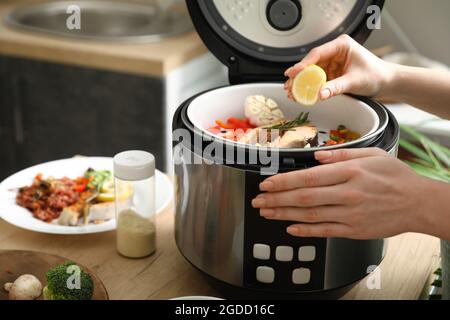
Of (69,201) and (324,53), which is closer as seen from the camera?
(324,53)

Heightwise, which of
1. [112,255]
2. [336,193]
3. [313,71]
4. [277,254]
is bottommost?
[112,255]

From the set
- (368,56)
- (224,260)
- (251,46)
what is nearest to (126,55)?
(251,46)

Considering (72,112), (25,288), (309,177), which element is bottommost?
(72,112)

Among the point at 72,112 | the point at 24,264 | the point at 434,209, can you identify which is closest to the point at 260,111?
the point at 434,209

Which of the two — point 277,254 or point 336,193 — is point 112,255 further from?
point 336,193

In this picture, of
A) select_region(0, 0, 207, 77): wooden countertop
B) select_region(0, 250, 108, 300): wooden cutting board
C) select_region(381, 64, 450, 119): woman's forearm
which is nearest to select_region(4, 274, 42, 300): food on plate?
select_region(0, 250, 108, 300): wooden cutting board

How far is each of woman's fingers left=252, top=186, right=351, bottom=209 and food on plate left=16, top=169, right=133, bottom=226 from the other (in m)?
0.46

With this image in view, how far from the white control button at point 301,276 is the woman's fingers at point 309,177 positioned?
151 mm

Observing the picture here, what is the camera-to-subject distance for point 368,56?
3.76ft

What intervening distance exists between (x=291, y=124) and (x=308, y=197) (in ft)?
0.91

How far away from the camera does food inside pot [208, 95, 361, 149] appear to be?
1.02 m

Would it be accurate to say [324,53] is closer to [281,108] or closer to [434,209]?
[281,108]

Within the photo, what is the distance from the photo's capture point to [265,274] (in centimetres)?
95
